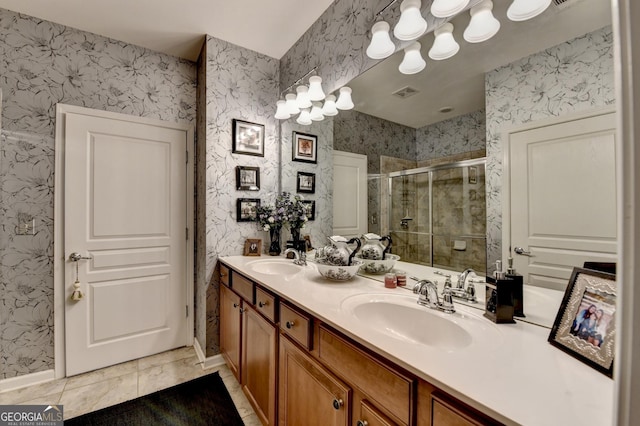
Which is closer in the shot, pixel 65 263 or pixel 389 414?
pixel 389 414

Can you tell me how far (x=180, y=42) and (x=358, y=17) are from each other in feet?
4.91

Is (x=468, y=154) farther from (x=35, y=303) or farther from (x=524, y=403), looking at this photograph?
(x=35, y=303)

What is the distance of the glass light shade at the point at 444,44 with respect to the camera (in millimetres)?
1208

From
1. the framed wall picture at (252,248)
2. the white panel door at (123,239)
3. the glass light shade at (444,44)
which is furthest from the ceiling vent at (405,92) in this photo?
the white panel door at (123,239)

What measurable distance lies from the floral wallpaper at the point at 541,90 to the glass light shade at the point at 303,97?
130cm

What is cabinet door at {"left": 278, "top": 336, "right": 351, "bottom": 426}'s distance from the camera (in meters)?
0.94

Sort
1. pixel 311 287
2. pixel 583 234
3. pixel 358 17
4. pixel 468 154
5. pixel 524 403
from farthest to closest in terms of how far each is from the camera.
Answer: pixel 358 17 → pixel 311 287 → pixel 468 154 → pixel 583 234 → pixel 524 403

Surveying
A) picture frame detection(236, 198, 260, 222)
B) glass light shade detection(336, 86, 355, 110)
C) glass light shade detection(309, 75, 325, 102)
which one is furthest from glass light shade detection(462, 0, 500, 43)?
picture frame detection(236, 198, 260, 222)

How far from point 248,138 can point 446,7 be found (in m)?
1.65

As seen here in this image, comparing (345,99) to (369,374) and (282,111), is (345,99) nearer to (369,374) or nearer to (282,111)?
(282,111)

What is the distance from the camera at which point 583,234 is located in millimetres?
868

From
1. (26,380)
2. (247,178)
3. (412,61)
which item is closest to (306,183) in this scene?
(247,178)

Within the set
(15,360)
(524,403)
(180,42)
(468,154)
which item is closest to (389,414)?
(524,403)

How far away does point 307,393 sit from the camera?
3.59 ft
